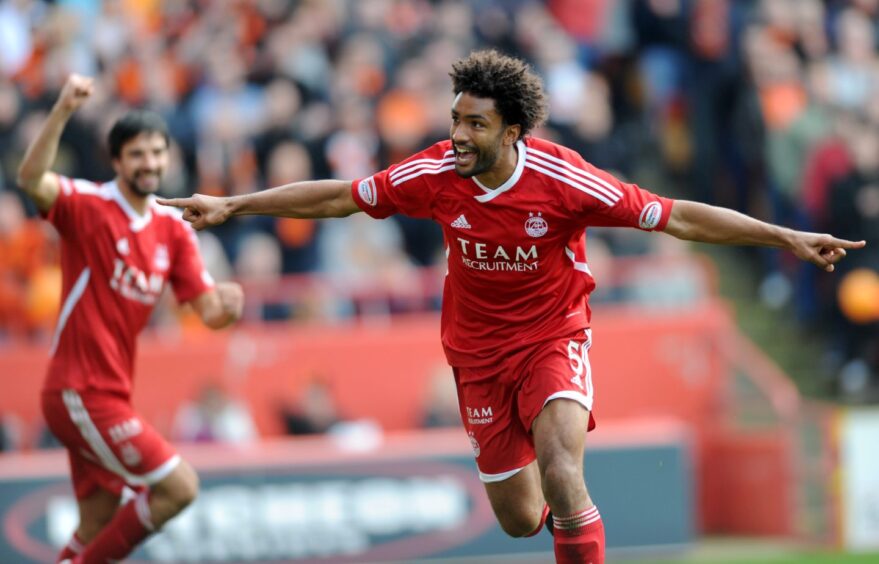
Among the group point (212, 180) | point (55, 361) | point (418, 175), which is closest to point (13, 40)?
point (212, 180)

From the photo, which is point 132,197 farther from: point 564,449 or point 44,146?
point 564,449

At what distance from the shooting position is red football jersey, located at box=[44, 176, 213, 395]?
9023 mm

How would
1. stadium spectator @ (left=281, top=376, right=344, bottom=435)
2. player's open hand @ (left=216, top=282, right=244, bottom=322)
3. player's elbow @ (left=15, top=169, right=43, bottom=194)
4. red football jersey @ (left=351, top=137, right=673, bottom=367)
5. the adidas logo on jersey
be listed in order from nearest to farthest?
1. red football jersey @ (left=351, top=137, right=673, bottom=367)
2. the adidas logo on jersey
3. player's elbow @ (left=15, top=169, right=43, bottom=194)
4. player's open hand @ (left=216, top=282, right=244, bottom=322)
5. stadium spectator @ (left=281, top=376, right=344, bottom=435)

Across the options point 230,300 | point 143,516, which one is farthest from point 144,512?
point 230,300

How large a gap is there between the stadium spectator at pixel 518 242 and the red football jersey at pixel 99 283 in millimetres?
1345

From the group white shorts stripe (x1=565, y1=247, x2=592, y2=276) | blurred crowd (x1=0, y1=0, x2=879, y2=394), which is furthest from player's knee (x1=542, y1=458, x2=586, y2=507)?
blurred crowd (x1=0, y1=0, x2=879, y2=394)

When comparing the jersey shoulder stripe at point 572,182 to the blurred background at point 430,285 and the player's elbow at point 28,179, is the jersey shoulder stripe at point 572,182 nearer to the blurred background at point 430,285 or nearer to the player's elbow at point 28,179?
the player's elbow at point 28,179

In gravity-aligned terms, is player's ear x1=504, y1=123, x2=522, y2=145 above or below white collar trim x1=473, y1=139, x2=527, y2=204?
above

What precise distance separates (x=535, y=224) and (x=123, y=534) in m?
3.13

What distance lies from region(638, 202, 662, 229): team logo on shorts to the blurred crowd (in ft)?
25.1

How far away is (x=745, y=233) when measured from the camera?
7855 millimetres

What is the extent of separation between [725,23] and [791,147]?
2.55m

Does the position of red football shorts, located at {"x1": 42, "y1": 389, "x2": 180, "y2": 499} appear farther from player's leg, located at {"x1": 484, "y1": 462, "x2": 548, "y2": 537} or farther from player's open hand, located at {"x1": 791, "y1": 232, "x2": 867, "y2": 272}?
player's open hand, located at {"x1": 791, "y1": 232, "x2": 867, "y2": 272}

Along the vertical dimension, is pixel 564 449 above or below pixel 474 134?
below
